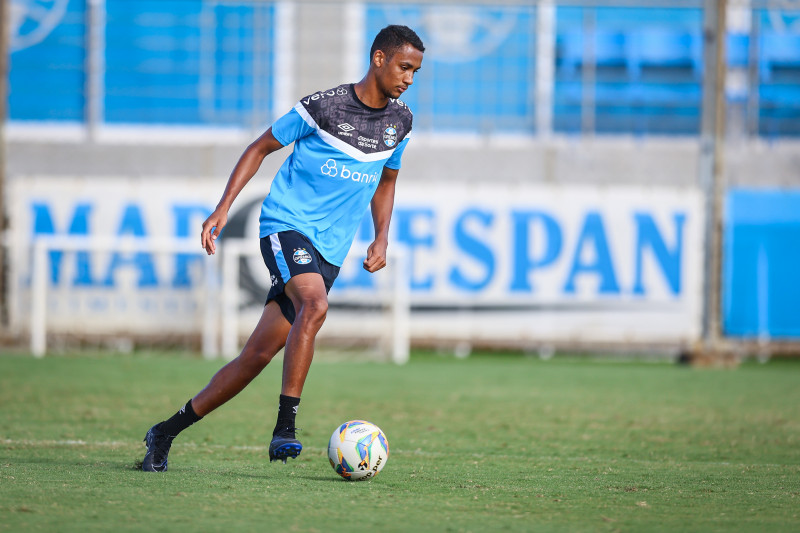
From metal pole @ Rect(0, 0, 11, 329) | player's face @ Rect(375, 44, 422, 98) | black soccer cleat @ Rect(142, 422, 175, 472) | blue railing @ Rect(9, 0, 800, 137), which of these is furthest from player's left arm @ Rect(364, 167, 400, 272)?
blue railing @ Rect(9, 0, 800, 137)

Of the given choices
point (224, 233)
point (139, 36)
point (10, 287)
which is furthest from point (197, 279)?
point (139, 36)

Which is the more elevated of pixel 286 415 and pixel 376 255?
pixel 376 255

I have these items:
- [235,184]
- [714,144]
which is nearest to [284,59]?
[714,144]

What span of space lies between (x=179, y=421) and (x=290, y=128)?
1474 millimetres

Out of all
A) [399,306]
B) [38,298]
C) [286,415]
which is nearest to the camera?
[286,415]

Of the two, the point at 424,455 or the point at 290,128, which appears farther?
the point at 424,455

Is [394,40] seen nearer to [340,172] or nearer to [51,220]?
[340,172]

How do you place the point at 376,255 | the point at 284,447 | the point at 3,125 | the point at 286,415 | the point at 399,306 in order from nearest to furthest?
1. the point at 284,447
2. the point at 286,415
3. the point at 376,255
4. the point at 399,306
5. the point at 3,125

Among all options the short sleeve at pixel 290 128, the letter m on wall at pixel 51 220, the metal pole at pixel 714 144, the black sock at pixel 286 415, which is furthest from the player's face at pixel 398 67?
the letter m on wall at pixel 51 220

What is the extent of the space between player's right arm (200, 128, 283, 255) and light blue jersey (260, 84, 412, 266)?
0.08 metres

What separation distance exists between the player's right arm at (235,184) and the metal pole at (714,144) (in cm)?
962

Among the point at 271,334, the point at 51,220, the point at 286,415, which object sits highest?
the point at 51,220

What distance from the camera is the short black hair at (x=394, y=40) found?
16.6 feet

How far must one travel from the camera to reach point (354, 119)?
513 centimetres
